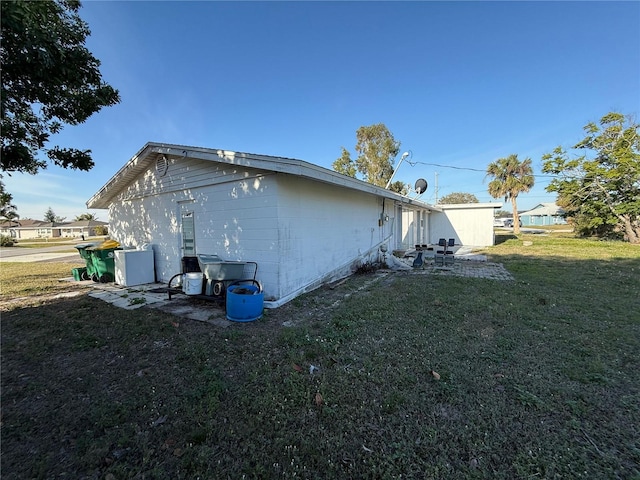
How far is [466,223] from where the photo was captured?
17.6 meters

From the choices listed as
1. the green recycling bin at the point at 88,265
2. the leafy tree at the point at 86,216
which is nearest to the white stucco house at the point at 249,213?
the green recycling bin at the point at 88,265

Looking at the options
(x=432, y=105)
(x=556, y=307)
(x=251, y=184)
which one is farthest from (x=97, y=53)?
(x=432, y=105)

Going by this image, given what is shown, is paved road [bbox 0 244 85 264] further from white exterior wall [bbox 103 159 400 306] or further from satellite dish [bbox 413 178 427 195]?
satellite dish [bbox 413 178 427 195]

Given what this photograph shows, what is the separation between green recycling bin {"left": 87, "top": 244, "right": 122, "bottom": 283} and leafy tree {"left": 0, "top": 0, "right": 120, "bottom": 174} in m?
2.88

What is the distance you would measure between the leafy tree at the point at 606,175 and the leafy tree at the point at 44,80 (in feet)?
79.0

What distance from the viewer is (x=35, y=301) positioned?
18.9 ft

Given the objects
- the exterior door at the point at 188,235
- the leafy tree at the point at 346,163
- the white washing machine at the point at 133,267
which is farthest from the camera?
the leafy tree at the point at 346,163

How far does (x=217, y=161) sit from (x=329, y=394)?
4818mm

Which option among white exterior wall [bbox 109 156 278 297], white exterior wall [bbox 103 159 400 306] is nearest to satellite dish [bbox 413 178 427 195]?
white exterior wall [bbox 103 159 400 306]

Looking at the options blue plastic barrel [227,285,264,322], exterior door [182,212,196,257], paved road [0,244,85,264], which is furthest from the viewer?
paved road [0,244,85,264]

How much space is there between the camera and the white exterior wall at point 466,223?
666 inches

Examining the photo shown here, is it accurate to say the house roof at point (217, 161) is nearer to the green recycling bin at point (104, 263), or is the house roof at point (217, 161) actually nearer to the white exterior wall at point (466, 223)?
the green recycling bin at point (104, 263)

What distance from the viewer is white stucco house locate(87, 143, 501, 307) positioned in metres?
5.22

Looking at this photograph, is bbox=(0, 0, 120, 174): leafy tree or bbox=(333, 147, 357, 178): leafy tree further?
bbox=(333, 147, 357, 178): leafy tree
